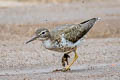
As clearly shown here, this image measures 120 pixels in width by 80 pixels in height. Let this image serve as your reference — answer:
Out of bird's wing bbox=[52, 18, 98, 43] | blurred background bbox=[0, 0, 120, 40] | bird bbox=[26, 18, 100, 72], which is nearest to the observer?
bird bbox=[26, 18, 100, 72]

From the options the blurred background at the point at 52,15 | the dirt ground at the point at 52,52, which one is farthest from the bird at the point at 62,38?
the blurred background at the point at 52,15

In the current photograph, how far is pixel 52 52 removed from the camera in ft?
54.1

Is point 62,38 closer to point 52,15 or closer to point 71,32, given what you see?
point 71,32

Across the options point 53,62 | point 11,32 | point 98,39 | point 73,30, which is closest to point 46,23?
point 11,32

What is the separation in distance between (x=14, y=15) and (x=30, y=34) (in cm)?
671

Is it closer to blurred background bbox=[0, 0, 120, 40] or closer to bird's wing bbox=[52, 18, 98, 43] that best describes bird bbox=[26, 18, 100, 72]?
bird's wing bbox=[52, 18, 98, 43]

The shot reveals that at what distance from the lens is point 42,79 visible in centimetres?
1155

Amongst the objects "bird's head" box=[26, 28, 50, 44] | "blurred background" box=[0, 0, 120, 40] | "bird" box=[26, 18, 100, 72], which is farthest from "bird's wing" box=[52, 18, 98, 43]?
"blurred background" box=[0, 0, 120, 40]

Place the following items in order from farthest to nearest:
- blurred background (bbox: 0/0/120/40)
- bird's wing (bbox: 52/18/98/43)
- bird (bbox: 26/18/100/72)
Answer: blurred background (bbox: 0/0/120/40), bird's wing (bbox: 52/18/98/43), bird (bbox: 26/18/100/72)

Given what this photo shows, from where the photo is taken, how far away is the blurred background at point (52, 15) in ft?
71.5

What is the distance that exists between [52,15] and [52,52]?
11.1 meters

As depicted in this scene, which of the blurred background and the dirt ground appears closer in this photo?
the dirt ground

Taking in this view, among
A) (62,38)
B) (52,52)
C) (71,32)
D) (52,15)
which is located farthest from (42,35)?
(52,15)

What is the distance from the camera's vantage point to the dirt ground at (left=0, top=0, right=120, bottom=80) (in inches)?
494
